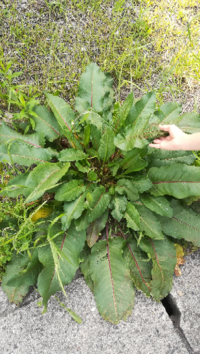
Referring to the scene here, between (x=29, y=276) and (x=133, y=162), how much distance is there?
0.91m

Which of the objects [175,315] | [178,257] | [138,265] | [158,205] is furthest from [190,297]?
[158,205]

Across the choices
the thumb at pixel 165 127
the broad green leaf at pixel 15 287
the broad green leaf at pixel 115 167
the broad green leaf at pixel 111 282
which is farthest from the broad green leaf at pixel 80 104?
the broad green leaf at pixel 15 287

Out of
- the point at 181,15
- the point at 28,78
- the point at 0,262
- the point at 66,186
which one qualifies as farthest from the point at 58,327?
the point at 181,15

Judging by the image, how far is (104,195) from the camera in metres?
1.54

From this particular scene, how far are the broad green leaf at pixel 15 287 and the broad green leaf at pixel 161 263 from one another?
716 mm

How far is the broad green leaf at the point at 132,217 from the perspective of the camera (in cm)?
144

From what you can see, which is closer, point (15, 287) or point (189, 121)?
point (15, 287)

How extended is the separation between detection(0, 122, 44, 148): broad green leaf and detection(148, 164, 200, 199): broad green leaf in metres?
0.70

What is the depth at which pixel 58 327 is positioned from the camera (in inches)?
60.9

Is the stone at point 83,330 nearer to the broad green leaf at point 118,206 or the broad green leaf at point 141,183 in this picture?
the broad green leaf at point 118,206

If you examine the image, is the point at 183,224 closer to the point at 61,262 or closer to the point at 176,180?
the point at 176,180

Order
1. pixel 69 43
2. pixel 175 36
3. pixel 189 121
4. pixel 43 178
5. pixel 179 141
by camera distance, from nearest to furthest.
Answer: pixel 179 141, pixel 43 178, pixel 189 121, pixel 69 43, pixel 175 36

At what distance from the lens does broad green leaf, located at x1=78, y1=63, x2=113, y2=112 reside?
5.46 feet

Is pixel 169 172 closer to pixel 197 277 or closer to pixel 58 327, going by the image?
pixel 197 277
